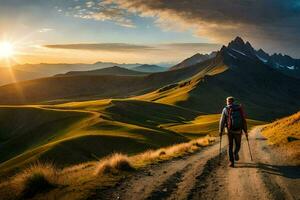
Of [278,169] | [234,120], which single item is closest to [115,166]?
[234,120]

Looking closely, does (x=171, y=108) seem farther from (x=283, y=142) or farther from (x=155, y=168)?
(x=155, y=168)

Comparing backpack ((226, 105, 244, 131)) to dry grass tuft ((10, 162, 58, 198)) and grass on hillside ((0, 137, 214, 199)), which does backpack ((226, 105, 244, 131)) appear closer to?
grass on hillside ((0, 137, 214, 199))

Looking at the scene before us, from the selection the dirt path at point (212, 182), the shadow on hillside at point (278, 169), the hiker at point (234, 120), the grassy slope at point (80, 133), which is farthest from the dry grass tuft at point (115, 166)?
the grassy slope at point (80, 133)

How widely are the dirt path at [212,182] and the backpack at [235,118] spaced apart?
1.90 metres

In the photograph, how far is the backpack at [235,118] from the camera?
58.2 feet

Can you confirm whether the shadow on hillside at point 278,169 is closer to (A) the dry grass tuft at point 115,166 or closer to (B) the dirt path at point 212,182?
(B) the dirt path at point 212,182

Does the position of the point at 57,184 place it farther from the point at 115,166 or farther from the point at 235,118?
the point at 235,118

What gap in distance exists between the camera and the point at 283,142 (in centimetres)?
2742

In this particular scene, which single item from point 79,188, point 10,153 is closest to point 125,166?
point 79,188

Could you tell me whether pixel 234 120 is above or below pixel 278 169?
above

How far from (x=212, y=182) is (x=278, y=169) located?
13.9ft

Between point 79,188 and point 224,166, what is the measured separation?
7762 millimetres

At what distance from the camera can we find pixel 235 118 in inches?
699

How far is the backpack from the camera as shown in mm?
17734
